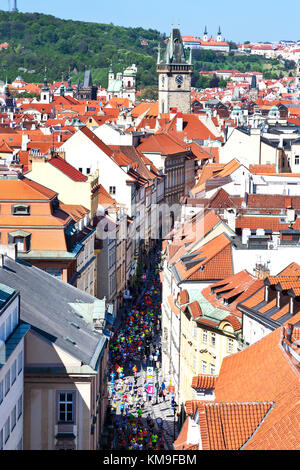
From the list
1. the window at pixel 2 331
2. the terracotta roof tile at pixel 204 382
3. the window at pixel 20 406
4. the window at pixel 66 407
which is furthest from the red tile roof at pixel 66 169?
the window at pixel 2 331

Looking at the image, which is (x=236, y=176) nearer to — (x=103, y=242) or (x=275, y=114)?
(x=103, y=242)

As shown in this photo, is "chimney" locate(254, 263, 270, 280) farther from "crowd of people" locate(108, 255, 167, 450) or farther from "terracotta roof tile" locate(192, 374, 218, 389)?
"terracotta roof tile" locate(192, 374, 218, 389)

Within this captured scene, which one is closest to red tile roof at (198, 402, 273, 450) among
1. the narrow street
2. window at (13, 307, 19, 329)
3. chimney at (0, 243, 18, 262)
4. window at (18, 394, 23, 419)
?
window at (13, 307, 19, 329)

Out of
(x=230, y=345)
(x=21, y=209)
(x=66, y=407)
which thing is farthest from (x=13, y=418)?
(x=21, y=209)

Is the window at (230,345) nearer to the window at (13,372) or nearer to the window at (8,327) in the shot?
the window at (13,372)

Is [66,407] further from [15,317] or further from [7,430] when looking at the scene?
[7,430]

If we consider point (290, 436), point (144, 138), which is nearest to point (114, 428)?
point (290, 436)
